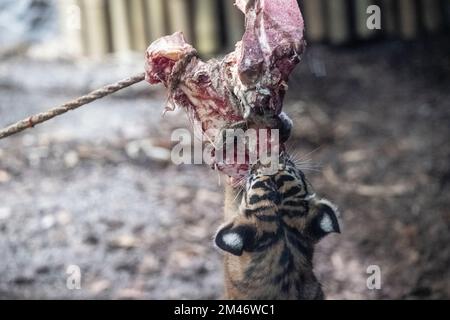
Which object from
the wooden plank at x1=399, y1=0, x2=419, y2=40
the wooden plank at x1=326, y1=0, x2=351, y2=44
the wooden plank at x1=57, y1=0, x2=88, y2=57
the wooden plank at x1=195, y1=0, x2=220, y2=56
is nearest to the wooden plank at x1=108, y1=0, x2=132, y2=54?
the wooden plank at x1=57, y1=0, x2=88, y2=57

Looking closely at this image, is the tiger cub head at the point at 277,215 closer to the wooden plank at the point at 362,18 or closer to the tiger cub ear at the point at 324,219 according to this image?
the tiger cub ear at the point at 324,219

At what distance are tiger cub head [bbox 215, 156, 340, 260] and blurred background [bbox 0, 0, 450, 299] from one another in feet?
0.87

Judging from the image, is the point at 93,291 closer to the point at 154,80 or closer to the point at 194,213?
the point at 194,213

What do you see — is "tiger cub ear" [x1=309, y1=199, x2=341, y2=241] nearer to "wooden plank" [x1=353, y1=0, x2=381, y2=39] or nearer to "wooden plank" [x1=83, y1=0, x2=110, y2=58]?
"wooden plank" [x1=353, y1=0, x2=381, y2=39]

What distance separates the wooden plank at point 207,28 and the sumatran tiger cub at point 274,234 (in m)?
A: 5.96

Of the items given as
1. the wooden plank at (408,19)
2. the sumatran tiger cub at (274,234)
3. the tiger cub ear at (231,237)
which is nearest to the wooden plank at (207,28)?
the wooden plank at (408,19)

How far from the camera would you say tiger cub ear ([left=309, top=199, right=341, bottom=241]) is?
3.21 metres

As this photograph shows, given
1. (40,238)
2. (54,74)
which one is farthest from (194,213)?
(54,74)

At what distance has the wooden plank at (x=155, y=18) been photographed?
29.9 feet

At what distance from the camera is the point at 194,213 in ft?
18.9

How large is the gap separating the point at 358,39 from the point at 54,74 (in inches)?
147

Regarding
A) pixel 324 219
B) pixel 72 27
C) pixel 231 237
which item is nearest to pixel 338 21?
pixel 72 27
